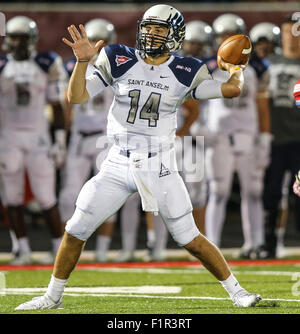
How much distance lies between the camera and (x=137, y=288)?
5789 millimetres

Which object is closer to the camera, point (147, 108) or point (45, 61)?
point (147, 108)

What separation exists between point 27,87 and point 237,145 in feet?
5.63

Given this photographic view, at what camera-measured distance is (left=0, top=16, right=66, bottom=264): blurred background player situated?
738 centimetres

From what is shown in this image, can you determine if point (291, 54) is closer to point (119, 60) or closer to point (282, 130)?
point (282, 130)

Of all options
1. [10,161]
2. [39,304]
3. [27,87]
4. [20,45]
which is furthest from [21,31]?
[39,304]

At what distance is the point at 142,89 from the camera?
477 cm

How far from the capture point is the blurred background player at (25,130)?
738 cm

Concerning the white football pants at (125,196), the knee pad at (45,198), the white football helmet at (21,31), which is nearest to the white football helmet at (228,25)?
the white football helmet at (21,31)

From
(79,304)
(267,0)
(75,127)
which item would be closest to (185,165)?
(75,127)

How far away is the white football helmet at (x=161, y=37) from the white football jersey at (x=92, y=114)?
2.65 meters

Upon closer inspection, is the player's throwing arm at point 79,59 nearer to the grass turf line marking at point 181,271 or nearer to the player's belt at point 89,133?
the grass turf line marking at point 181,271

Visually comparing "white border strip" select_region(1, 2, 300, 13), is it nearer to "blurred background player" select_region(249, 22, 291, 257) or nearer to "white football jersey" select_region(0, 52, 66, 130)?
"blurred background player" select_region(249, 22, 291, 257)

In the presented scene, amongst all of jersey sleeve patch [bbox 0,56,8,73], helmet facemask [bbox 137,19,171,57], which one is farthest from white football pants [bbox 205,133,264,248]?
helmet facemask [bbox 137,19,171,57]
